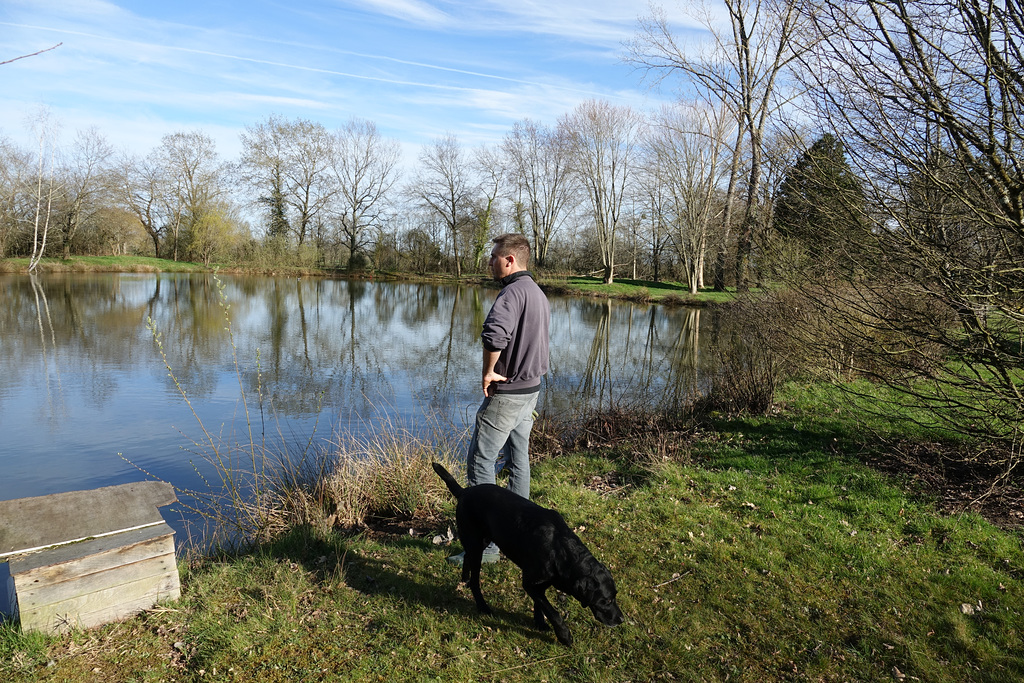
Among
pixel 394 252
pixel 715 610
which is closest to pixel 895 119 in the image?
pixel 715 610

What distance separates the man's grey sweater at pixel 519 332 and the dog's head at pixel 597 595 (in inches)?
52.4

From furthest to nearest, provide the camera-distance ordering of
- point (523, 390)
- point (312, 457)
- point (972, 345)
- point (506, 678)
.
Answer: point (312, 457) → point (972, 345) → point (523, 390) → point (506, 678)

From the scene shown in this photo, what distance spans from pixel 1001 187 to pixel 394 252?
1812 inches

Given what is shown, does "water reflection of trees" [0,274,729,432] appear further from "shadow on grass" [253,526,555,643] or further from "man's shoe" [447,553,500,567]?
"man's shoe" [447,553,500,567]

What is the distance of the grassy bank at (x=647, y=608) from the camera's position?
303 centimetres

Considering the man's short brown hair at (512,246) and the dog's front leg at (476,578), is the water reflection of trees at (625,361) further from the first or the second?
the dog's front leg at (476,578)

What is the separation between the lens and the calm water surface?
296 inches

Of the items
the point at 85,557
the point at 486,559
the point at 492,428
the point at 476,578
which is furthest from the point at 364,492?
the point at 85,557

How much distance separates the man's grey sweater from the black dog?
84 centimetres

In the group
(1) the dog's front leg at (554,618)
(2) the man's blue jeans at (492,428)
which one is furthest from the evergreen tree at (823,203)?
(1) the dog's front leg at (554,618)

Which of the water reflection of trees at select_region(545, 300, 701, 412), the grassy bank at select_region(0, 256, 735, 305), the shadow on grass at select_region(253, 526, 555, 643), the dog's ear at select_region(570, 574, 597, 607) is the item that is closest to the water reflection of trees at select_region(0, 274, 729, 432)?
the water reflection of trees at select_region(545, 300, 701, 412)

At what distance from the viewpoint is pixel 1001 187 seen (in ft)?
14.3

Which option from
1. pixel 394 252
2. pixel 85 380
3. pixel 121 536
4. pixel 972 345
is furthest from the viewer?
pixel 394 252

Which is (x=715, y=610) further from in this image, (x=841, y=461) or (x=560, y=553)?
(x=841, y=461)
